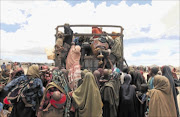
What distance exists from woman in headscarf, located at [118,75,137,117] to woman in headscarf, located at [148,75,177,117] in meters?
0.82

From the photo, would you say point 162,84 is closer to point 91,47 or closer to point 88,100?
point 88,100

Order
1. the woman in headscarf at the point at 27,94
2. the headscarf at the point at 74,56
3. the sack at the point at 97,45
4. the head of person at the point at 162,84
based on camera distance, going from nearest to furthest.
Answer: the head of person at the point at 162,84
the woman in headscarf at the point at 27,94
the headscarf at the point at 74,56
the sack at the point at 97,45

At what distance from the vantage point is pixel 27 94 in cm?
316

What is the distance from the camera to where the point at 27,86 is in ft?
10.4

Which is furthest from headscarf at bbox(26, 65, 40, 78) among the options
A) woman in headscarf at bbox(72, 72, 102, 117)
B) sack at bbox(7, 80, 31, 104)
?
woman in headscarf at bbox(72, 72, 102, 117)

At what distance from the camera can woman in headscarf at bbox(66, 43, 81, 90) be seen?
457cm

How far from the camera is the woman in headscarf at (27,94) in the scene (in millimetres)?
3166

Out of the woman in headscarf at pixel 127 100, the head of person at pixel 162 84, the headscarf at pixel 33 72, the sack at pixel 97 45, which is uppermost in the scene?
the sack at pixel 97 45

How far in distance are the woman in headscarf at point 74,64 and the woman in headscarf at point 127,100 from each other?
1420 millimetres

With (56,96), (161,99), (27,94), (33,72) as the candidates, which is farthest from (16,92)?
(161,99)

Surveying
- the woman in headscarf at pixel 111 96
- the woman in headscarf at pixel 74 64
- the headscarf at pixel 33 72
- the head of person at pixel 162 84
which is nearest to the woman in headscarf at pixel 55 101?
the headscarf at pixel 33 72

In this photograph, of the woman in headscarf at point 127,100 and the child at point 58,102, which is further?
the woman in headscarf at point 127,100

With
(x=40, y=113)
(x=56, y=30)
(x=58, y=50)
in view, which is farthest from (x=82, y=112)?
(x=56, y=30)

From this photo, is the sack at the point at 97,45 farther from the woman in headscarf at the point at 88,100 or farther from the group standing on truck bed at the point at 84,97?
the woman in headscarf at the point at 88,100
